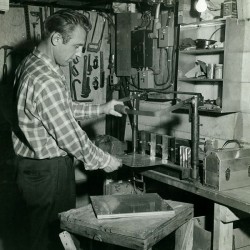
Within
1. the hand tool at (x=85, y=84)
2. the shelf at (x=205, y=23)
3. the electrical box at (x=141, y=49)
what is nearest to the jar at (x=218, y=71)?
the shelf at (x=205, y=23)

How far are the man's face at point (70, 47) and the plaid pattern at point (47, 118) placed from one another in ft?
0.24

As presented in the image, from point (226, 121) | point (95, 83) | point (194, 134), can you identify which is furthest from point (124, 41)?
point (194, 134)

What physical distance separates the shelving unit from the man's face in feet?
5.79

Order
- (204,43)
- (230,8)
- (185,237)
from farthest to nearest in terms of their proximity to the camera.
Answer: (204,43) < (230,8) < (185,237)

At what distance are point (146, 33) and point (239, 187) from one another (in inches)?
104

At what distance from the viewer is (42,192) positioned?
2379 mm

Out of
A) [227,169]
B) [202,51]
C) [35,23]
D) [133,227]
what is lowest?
[133,227]

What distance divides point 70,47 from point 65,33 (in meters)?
0.10

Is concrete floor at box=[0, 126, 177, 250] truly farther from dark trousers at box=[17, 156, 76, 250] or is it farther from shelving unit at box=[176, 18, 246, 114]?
shelving unit at box=[176, 18, 246, 114]

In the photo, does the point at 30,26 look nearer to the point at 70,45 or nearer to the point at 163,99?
the point at 163,99

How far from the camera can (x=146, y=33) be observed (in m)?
4.68

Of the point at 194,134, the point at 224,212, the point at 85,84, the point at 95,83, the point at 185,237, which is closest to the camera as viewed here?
the point at 185,237

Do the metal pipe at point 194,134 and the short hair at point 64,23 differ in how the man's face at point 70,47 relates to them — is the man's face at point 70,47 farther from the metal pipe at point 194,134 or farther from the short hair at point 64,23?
the metal pipe at point 194,134

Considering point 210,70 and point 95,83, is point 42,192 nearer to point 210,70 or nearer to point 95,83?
point 210,70
